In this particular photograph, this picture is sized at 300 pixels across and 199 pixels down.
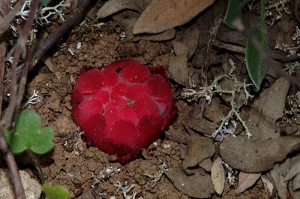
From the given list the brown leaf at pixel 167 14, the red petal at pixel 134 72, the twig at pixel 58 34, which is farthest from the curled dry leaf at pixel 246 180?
the twig at pixel 58 34

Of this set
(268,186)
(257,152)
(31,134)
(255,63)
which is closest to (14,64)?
(31,134)

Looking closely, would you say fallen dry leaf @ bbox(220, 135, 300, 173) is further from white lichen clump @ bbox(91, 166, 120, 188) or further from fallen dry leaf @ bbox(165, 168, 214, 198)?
white lichen clump @ bbox(91, 166, 120, 188)

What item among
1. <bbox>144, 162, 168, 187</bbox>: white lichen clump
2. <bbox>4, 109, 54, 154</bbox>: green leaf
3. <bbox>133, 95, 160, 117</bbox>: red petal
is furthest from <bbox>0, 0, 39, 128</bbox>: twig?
<bbox>144, 162, 168, 187</bbox>: white lichen clump

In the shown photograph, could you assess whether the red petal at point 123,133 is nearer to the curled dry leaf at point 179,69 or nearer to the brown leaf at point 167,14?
the curled dry leaf at point 179,69

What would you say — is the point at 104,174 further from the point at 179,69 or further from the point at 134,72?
the point at 179,69

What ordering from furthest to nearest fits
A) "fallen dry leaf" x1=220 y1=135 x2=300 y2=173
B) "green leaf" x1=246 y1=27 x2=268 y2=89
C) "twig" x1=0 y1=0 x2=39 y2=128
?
1. "fallen dry leaf" x1=220 y1=135 x2=300 y2=173
2. "green leaf" x1=246 y1=27 x2=268 y2=89
3. "twig" x1=0 y1=0 x2=39 y2=128

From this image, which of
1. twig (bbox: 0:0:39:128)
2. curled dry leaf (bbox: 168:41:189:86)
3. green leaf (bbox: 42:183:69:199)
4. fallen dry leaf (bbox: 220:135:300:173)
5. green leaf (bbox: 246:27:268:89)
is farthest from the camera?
curled dry leaf (bbox: 168:41:189:86)

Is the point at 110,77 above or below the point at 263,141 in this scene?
above
